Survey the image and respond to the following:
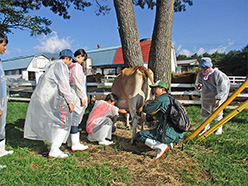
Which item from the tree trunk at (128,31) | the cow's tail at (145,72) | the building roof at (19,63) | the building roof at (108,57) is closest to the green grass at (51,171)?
the cow's tail at (145,72)

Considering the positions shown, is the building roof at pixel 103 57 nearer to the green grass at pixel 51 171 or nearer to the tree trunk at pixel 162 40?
the tree trunk at pixel 162 40

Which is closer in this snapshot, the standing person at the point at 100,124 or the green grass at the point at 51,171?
the green grass at the point at 51,171

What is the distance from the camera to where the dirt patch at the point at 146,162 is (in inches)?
98.1

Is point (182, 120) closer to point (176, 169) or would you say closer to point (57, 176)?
point (176, 169)

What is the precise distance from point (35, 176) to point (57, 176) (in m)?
0.30

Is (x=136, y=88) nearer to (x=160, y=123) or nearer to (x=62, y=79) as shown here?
(x=160, y=123)

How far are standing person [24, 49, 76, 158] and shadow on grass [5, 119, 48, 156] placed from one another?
53cm

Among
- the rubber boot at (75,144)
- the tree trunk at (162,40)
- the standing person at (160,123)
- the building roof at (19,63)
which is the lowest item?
the rubber boot at (75,144)

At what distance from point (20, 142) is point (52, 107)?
1647mm

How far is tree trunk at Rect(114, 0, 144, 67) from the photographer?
477cm

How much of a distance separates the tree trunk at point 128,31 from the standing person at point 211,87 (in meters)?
1.64

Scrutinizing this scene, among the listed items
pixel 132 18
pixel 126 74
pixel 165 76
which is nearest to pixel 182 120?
pixel 126 74

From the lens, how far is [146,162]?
115 inches

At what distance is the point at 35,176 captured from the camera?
2.55 meters
